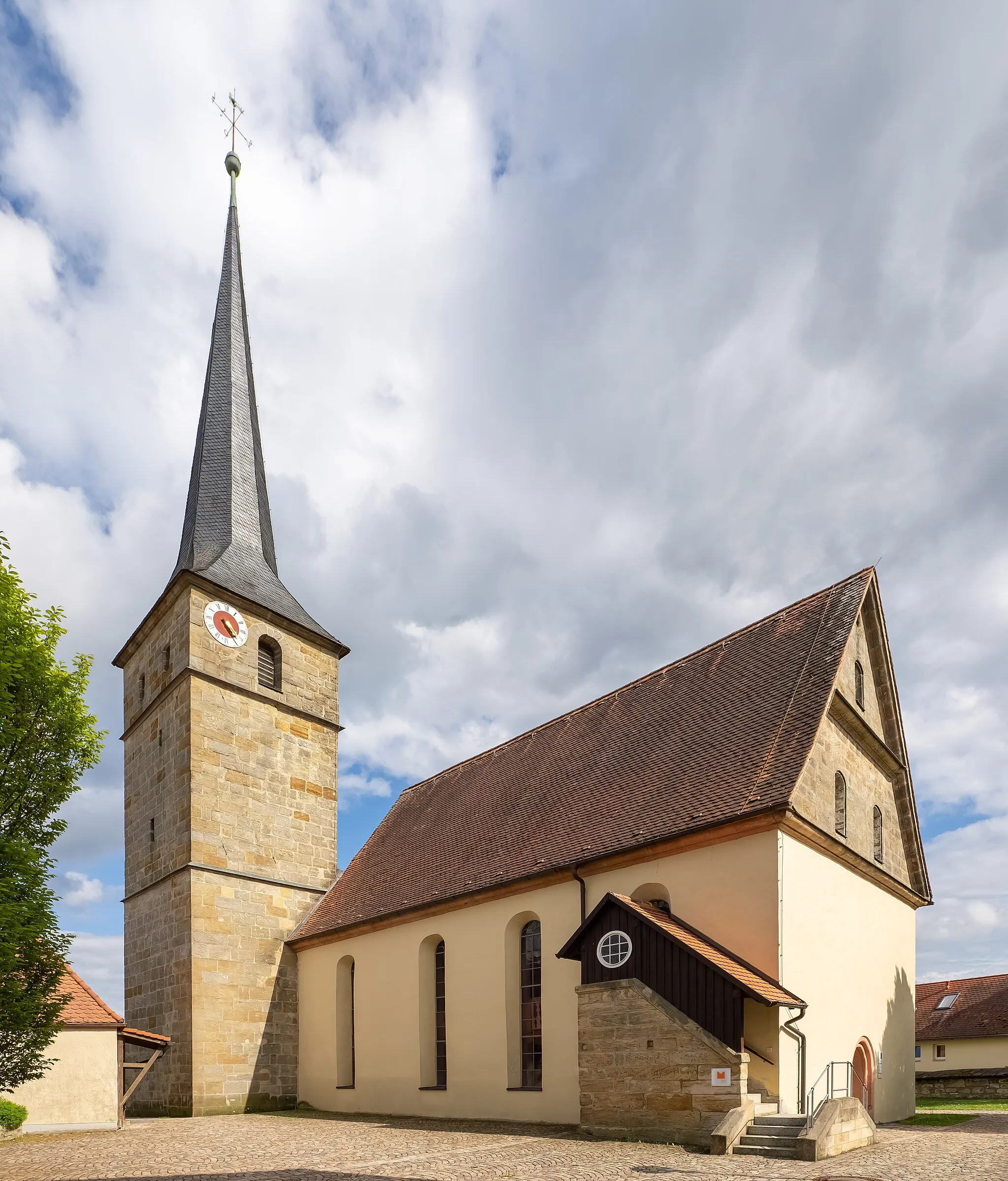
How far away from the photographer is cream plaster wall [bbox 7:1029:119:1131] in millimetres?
17703

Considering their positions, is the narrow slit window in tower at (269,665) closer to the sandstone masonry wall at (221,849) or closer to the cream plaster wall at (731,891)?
the sandstone masonry wall at (221,849)

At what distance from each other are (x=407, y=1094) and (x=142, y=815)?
10043 millimetres

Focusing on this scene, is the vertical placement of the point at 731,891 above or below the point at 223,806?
below

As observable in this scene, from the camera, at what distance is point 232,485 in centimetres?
2783

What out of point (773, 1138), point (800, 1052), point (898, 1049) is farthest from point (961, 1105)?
point (773, 1138)

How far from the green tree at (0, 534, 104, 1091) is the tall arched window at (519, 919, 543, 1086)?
7701 mm

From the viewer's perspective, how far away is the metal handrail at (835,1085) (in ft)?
44.3

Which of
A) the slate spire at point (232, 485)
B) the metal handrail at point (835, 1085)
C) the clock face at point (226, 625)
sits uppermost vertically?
the slate spire at point (232, 485)

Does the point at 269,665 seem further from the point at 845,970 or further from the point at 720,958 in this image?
the point at 845,970

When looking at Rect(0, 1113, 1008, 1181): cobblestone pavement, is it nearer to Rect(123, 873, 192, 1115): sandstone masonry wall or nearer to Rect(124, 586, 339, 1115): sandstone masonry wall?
Rect(123, 873, 192, 1115): sandstone masonry wall

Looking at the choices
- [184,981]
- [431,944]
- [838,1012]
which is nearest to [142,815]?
[184,981]

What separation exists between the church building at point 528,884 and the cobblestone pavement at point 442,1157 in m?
1.23

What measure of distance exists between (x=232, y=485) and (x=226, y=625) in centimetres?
554

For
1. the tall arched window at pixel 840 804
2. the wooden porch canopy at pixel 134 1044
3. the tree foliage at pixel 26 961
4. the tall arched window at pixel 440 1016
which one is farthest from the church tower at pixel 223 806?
the tall arched window at pixel 840 804
